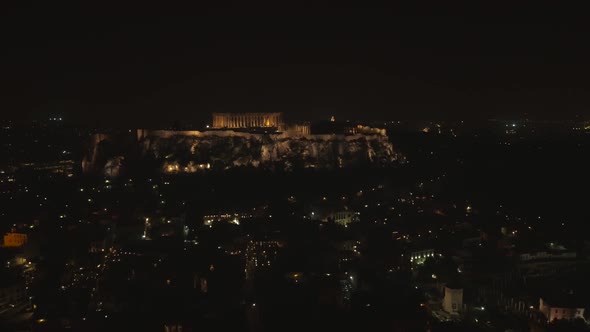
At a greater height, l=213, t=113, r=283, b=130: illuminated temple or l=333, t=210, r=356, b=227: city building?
l=213, t=113, r=283, b=130: illuminated temple

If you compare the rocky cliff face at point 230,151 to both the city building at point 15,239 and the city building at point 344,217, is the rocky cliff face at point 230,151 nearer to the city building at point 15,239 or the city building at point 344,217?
the city building at point 344,217

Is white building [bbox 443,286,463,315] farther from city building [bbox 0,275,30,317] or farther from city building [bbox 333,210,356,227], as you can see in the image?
city building [bbox 0,275,30,317]

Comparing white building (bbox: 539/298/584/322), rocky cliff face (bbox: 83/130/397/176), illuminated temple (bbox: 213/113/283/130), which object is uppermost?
illuminated temple (bbox: 213/113/283/130)

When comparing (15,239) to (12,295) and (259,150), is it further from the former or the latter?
(259,150)

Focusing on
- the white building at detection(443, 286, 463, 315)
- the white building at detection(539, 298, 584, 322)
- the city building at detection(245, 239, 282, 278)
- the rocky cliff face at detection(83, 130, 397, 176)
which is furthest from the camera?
the rocky cliff face at detection(83, 130, 397, 176)

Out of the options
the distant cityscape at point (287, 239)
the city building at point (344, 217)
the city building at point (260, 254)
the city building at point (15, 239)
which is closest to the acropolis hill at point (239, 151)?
the distant cityscape at point (287, 239)

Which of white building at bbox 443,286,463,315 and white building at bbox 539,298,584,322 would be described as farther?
white building at bbox 443,286,463,315

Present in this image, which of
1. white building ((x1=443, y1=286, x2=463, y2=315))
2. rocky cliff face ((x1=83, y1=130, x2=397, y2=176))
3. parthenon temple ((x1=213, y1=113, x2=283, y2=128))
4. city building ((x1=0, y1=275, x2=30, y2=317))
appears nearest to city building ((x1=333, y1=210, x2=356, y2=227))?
white building ((x1=443, y1=286, x2=463, y2=315))
